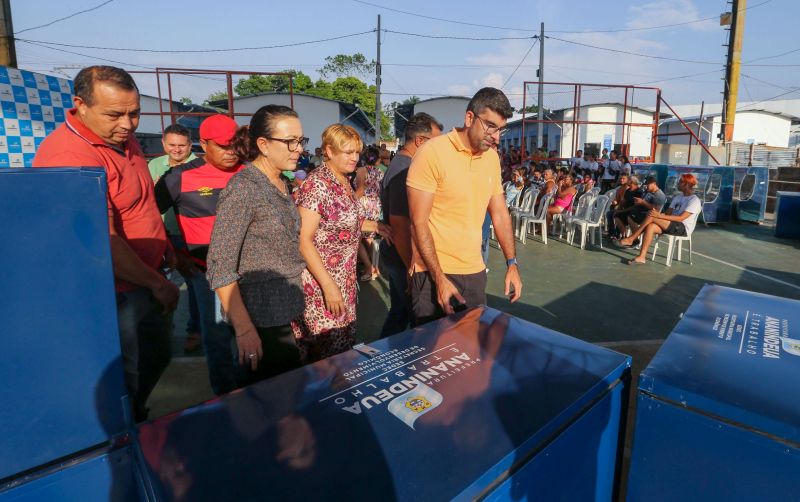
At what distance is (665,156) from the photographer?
16.8 m

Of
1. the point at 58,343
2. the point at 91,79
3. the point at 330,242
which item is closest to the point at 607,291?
the point at 330,242

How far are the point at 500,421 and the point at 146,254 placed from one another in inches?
60.0

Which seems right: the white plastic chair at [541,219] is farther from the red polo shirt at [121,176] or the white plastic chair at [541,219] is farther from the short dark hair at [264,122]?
the red polo shirt at [121,176]

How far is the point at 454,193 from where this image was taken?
2287 mm

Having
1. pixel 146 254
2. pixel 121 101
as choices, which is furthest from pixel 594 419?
pixel 121 101

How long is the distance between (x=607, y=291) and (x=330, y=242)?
413 cm

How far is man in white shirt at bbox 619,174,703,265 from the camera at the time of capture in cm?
658

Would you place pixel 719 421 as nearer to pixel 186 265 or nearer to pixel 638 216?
pixel 186 265

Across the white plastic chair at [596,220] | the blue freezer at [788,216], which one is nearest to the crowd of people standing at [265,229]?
the white plastic chair at [596,220]

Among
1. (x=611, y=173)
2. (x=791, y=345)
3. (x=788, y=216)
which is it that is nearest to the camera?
(x=791, y=345)

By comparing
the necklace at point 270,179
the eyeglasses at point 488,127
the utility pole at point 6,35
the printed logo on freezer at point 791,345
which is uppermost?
the utility pole at point 6,35

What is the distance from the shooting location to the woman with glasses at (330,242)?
2.06 metres

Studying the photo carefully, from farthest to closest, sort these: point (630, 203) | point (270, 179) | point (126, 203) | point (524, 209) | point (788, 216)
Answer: point (524, 209) < point (788, 216) < point (630, 203) < point (270, 179) < point (126, 203)

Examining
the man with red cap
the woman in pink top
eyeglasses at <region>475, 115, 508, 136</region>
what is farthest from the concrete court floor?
eyeglasses at <region>475, 115, 508, 136</region>
